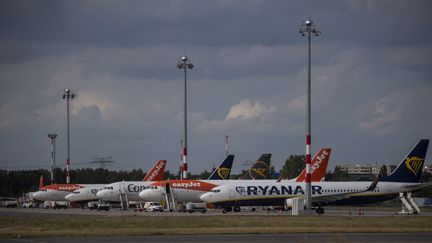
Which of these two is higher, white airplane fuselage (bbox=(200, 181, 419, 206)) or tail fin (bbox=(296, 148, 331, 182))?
tail fin (bbox=(296, 148, 331, 182))

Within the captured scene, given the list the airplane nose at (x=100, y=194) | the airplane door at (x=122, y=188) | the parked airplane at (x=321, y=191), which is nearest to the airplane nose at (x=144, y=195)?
the airplane door at (x=122, y=188)

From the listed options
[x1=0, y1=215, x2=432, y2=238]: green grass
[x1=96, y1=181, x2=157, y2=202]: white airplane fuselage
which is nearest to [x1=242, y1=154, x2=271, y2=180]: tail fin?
[x1=96, y1=181, x2=157, y2=202]: white airplane fuselage

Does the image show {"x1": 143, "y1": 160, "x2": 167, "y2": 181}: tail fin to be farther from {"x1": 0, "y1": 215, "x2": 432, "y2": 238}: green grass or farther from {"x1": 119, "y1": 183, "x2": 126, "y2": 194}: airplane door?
{"x1": 0, "y1": 215, "x2": 432, "y2": 238}: green grass

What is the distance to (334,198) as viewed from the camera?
93.1 metres

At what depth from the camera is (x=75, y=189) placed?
136 meters

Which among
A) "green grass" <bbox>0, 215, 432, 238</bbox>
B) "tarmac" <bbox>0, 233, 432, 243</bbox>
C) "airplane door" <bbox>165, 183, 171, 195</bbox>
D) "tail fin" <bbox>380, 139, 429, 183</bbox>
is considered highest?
"tail fin" <bbox>380, 139, 429, 183</bbox>

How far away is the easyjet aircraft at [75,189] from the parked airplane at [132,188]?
11.7m

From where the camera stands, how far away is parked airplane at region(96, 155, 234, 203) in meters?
117

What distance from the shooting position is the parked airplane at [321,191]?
93812 mm

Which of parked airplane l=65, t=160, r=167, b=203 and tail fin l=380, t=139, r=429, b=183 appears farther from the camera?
parked airplane l=65, t=160, r=167, b=203

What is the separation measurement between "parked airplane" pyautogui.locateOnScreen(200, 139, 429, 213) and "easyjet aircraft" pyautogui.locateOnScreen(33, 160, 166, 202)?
126 ft

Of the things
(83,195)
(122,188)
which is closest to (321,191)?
(122,188)

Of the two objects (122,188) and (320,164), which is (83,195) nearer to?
(122,188)

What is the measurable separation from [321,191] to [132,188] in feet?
114
